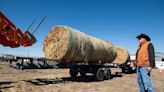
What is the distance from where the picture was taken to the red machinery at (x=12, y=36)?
11.5 metres

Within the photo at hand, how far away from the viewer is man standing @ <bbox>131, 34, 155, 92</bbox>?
759 centimetres

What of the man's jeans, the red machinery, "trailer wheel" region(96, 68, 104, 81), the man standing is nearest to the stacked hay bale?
"trailer wheel" region(96, 68, 104, 81)

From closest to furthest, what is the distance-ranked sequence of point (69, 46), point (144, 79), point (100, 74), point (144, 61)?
1. point (144, 79)
2. point (144, 61)
3. point (69, 46)
4. point (100, 74)

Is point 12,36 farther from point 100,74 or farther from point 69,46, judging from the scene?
point 100,74

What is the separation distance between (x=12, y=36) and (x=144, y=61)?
669cm

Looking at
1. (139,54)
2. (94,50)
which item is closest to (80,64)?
(94,50)

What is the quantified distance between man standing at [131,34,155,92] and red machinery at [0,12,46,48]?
6.20 m

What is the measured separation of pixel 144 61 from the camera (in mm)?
7828

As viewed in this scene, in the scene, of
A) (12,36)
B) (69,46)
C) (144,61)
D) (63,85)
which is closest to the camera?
(144,61)

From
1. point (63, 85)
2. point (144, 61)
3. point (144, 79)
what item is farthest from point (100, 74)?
point (144, 79)

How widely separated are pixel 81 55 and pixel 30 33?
4.07 m

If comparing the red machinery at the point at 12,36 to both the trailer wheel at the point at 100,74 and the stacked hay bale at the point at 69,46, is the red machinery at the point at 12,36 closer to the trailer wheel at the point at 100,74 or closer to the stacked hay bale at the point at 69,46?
the stacked hay bale at the point at 69,46

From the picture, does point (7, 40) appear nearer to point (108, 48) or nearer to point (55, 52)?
point (55, 52)

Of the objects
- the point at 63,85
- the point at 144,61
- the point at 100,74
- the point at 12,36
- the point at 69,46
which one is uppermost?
the point at 12,36
